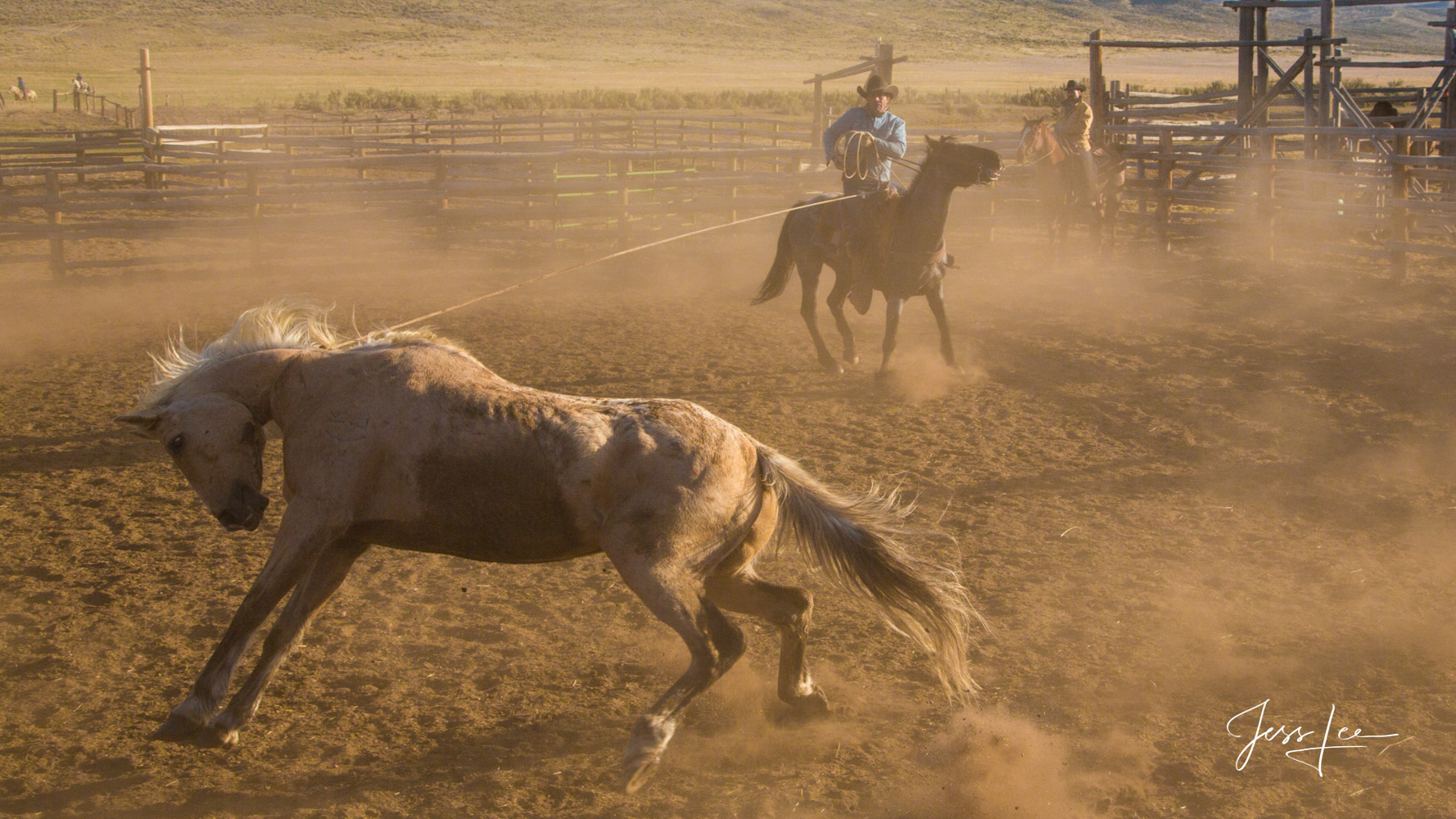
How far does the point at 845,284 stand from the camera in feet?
31.3

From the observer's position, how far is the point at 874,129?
9.48 m

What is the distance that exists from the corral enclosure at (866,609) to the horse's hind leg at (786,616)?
110 millimetres

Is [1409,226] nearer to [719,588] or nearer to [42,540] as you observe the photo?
[719,588]

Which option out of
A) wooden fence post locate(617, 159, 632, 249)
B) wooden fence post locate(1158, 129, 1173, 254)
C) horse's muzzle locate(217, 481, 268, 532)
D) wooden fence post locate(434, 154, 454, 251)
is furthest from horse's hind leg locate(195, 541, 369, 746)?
wooden fence post locate(1158, 129, 1173, 254)

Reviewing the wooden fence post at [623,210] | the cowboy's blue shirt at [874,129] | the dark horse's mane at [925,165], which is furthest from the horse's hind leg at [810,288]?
the wooden fence post at [623,210]

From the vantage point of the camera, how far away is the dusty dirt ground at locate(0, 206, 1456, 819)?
352cm

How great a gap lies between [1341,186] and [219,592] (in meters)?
16.0

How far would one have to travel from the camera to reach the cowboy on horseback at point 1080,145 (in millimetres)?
15211

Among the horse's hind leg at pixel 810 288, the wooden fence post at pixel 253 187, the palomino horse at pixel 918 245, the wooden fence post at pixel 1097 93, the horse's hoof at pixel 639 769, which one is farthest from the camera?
the wooden fence post at pixel 1097 93

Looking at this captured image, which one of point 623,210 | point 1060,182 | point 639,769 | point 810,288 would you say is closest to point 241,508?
point 639,769

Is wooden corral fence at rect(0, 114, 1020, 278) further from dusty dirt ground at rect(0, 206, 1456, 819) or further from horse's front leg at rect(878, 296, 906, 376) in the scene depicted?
horse's front leg at rect(878, 296, 906, 376)

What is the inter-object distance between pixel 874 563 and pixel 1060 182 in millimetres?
12820

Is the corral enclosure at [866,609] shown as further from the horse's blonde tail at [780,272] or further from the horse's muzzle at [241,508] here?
the horse's muzzle at [241,508]
